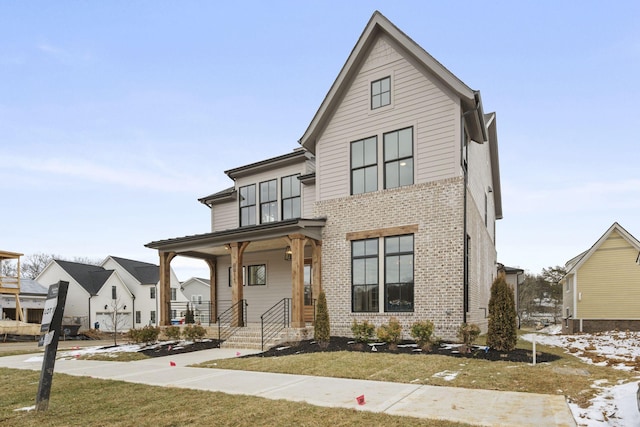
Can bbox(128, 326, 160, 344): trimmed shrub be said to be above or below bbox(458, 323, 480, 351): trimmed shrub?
below

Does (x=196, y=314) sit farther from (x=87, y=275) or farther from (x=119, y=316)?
(x=87, y=275)

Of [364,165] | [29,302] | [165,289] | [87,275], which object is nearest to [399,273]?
[364,165]

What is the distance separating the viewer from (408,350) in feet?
34.1

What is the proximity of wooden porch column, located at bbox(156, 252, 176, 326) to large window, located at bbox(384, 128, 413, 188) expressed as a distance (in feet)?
31.9

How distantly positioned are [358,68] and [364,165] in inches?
138

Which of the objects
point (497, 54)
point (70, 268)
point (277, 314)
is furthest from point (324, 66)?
point (70, 268)

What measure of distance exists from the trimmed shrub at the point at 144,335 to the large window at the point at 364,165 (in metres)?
8.58

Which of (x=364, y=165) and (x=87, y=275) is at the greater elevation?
(x=364, y=165)

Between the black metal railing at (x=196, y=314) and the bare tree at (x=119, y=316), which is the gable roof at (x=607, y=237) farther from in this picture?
the bare tree at (x=119, y=316)

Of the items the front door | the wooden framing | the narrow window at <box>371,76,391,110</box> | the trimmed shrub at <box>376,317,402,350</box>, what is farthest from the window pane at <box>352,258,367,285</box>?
the wooden framing

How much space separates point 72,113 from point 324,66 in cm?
1625

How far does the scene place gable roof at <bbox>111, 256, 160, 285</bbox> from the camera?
44.7 m

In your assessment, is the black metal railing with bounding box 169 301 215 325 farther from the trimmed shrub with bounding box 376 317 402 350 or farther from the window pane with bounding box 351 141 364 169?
the trimmed shrub with bounding box 376 317 402 350

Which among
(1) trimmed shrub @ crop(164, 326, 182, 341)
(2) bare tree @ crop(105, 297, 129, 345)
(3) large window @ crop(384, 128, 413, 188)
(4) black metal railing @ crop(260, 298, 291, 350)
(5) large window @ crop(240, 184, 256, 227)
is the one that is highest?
(3) large window @ crop(384, 128, 413, 188)
